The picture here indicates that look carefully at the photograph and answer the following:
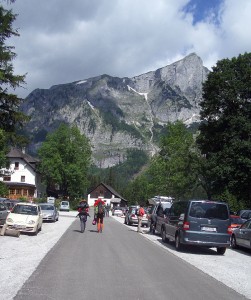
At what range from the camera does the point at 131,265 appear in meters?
12.6

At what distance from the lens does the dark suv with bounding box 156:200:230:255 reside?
17.3 m

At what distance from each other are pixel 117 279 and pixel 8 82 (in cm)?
1782

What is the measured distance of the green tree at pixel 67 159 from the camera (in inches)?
3125

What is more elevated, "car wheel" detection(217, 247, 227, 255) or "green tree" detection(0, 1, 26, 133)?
"green tree" detection(0, 1, 26, 133)

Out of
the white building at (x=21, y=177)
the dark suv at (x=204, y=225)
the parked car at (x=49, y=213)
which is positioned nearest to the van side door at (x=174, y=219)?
the dark suv at (x=204, y=225)

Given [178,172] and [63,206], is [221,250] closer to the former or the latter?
[178,172]

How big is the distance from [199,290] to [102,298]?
2.38m

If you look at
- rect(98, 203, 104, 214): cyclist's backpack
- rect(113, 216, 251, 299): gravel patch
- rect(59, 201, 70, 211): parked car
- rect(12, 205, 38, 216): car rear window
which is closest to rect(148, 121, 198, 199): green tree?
rect(59, 201, 70, 211): parked car

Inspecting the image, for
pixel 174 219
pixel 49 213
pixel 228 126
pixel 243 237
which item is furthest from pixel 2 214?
pixel 228 126

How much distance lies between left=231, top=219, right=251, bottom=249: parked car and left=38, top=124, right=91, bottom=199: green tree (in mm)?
59891

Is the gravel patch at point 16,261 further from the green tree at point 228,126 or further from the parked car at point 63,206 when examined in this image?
the parked car at point 63,206

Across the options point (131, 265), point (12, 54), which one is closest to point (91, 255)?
point (131, 265)

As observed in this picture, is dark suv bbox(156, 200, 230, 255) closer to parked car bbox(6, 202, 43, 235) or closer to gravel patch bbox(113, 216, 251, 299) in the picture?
gravel patch bbox(113, 216, 251, 299)

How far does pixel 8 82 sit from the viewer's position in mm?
25422
